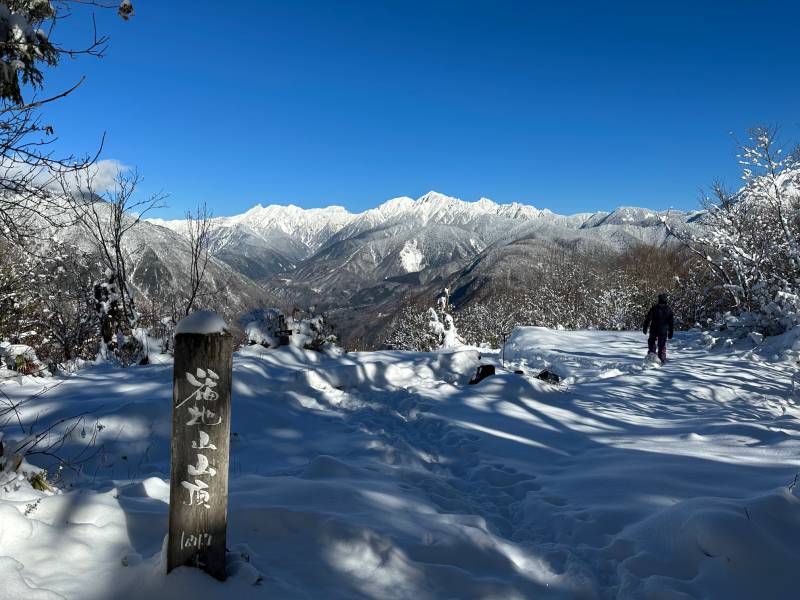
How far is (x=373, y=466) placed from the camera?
15.8 feet

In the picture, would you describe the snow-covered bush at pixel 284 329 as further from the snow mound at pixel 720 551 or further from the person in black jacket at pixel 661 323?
the snow mound at pixel 720 551

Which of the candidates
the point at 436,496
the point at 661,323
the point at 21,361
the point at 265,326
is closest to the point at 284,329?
the point at 265,326

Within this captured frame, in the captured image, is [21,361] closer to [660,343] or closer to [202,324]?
[202,324]

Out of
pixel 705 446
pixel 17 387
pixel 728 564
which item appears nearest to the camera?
pixel 728 564

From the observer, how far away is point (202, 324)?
2141 millimetres

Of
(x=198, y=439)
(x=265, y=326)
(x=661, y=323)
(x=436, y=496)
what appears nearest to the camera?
(x=198, y=439)

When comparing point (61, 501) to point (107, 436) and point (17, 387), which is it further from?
point (17, 387)

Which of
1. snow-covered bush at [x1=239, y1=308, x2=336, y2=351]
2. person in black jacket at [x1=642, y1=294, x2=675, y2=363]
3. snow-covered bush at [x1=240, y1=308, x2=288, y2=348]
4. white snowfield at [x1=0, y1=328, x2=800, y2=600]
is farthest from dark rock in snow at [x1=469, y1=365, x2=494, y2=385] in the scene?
person in black jacket at [x1=642, y1=294, x2=675, y2=363]

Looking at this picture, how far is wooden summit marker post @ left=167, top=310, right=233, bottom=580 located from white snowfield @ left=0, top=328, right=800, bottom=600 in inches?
5.7

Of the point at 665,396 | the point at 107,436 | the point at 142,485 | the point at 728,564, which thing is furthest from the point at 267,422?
the point at 665,396

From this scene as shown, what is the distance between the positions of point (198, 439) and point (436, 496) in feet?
8.89

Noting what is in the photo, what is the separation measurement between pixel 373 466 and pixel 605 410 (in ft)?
16.2

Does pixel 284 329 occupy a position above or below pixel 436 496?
above

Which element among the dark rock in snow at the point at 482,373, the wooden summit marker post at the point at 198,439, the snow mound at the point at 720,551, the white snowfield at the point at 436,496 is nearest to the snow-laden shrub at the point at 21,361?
the white snowfield at the point at 436,496
